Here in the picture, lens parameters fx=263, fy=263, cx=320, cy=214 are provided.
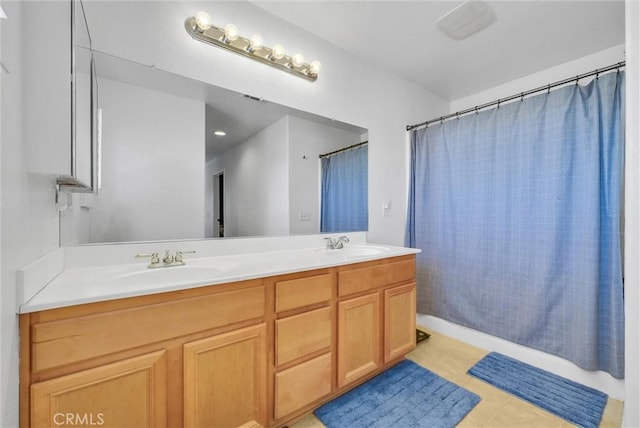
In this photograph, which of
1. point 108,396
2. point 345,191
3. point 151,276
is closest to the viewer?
point 108,396

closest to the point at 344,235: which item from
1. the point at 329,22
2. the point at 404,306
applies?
the point at 404,306

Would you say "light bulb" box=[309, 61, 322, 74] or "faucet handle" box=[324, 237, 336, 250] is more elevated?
"light bulb" box=[309, 61, 322, 74]

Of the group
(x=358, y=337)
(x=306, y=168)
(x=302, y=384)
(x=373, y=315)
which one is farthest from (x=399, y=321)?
(x=306, y=168)

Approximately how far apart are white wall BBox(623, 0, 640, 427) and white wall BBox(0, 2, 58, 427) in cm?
208

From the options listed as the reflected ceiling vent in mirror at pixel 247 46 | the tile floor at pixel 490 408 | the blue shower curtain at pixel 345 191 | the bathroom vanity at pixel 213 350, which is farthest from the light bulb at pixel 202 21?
the tile floor at pixel 490 408

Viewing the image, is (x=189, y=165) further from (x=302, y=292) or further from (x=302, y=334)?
(x=302, y=334)

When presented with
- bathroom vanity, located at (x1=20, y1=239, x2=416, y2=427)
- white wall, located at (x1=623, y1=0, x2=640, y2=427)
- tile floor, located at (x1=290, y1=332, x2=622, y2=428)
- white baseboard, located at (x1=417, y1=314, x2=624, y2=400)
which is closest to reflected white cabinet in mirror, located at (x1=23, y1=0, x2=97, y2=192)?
bathroom vanity, located at (x1=20, y1=239, x2=416, y2=427)

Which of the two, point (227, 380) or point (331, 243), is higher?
point (331, 243)

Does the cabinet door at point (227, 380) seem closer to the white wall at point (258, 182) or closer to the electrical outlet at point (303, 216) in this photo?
the white wall at point (258, 182)

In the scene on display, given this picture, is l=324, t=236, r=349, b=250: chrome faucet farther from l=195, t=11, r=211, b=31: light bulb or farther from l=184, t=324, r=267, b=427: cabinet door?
l=195, t=11, r=211, b=31: light bulb

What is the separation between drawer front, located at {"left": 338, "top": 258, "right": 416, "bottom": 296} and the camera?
145 cm

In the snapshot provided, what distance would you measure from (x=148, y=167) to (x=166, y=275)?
22.1 inches

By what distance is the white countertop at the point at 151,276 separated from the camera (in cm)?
81

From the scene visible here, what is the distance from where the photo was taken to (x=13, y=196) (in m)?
0.72
